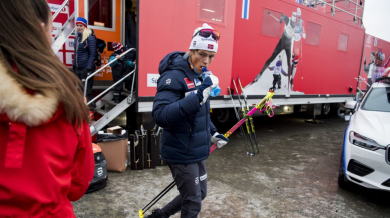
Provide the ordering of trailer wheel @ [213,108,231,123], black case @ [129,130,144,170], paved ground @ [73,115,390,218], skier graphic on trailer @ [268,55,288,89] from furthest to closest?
trailer wheel @ [213,108,231,123]
skier graphic on trailer @ [268,55,288,89]
black case @ [129,130,144,170]
paved ground @ [73,115,390,218]

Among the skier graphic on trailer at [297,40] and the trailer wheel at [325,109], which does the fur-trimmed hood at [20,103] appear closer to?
the skier graphic on trailer at [297,40]

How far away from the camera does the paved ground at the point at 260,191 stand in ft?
11.4

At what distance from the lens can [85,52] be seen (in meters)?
5.43

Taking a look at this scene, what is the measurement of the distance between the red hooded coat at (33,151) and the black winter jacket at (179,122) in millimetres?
1014

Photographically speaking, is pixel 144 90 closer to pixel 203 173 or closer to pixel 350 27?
pixel 203 173

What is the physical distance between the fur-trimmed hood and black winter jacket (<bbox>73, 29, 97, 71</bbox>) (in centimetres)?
482

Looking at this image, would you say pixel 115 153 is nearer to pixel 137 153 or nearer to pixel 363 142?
pixel 137 153

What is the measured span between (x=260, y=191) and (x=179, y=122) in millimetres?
2529

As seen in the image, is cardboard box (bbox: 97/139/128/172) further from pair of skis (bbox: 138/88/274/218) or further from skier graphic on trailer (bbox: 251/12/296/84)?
skier graphic on trailer (bbox: 251/12/296/84)

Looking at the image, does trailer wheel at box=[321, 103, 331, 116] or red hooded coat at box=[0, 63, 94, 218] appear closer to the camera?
red hooded coat at box=[0, 63, 94, 218]

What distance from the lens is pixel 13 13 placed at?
0.94 metres

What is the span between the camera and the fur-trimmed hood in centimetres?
86

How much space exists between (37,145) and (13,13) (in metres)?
0.46

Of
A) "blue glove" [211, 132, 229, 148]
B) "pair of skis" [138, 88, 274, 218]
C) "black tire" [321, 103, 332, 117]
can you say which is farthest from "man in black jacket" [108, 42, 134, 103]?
"black tire" [321, 103, 332, 117]
